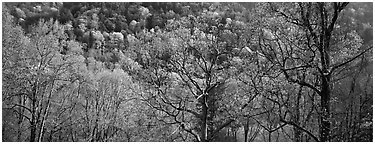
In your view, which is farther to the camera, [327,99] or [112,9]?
[112,9]

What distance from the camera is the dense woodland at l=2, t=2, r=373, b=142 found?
8273 mm

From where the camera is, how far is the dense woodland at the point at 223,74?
27.1ft

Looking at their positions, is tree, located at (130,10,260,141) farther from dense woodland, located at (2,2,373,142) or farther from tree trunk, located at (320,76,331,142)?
tree trunk, located at (320,76,331,142)

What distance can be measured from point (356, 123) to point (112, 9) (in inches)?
1318

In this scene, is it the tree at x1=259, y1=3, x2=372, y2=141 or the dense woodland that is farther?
the dense woodland

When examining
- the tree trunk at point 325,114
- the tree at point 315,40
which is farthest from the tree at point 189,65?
the tree trunk at point 325,114

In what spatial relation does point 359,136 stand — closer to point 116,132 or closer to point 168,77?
point 168,77

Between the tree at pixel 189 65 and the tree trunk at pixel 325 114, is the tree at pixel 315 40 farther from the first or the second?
the tree at pixel 189 65

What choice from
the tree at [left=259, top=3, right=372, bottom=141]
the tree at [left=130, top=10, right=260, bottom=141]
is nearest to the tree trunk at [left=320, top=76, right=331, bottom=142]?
the tree at [left=259, top=3, right=372, bottom=141]

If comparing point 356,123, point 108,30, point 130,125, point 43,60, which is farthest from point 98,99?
point 356,123

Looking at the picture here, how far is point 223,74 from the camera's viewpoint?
41.9 ft

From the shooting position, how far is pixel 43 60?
669 inches

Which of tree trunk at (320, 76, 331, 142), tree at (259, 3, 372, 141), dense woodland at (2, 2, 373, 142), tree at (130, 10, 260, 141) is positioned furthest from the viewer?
tree at (130, 10, 260, 141)

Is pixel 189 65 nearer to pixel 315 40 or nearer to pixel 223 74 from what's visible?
pixel 223 74
